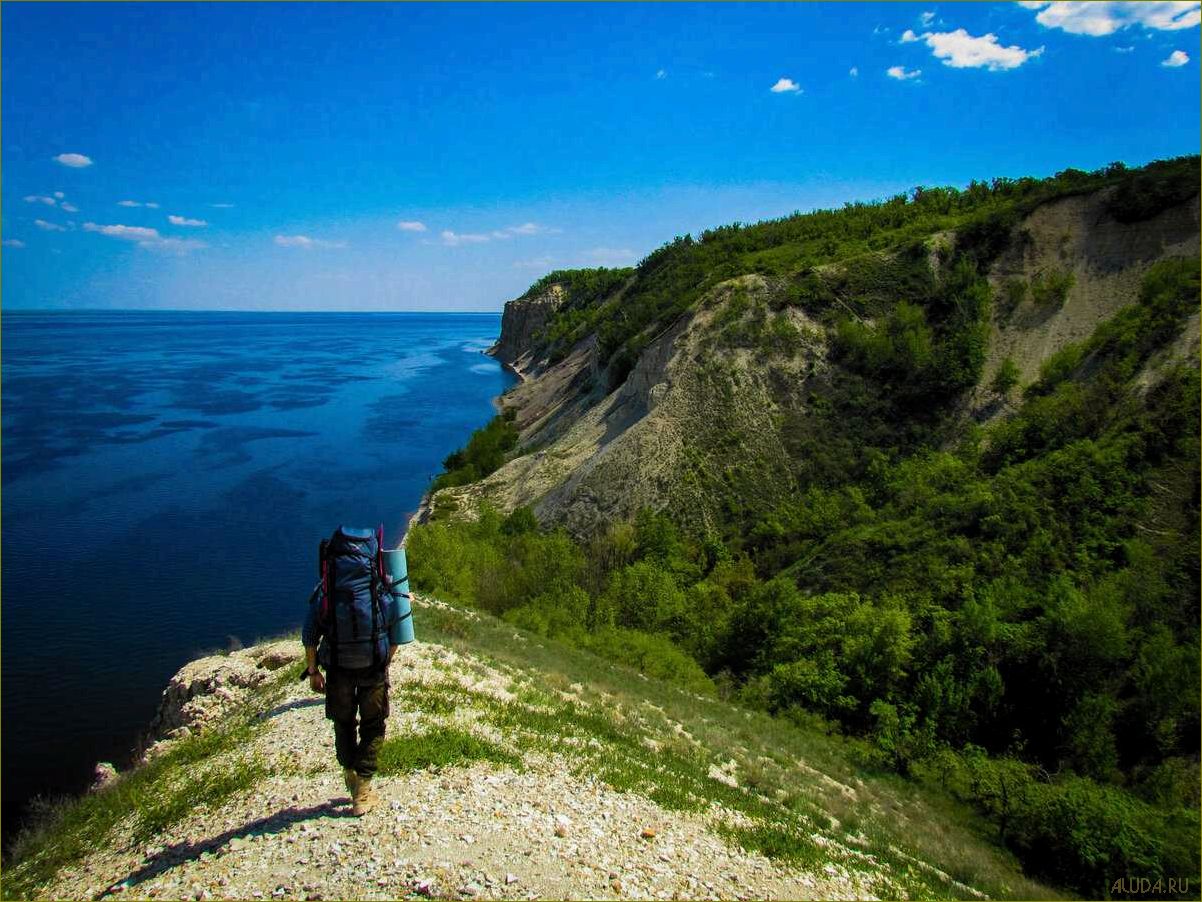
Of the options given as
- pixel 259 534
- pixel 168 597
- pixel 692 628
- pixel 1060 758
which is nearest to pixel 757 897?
pixel 1060 758

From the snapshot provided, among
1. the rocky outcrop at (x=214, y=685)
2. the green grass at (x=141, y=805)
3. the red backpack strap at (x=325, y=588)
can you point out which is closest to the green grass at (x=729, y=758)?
the green grass at (x=141, y=805)

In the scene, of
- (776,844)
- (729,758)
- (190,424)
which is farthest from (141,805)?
(190,424)

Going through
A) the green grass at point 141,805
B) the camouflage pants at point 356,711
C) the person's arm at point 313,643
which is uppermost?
the person's arm at point 313,643

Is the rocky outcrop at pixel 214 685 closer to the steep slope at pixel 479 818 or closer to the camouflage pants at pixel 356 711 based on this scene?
the steep slope at pixel 479 818

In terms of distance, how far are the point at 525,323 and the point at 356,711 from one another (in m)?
127

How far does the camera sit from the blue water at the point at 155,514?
23.0m

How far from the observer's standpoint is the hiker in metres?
6.04

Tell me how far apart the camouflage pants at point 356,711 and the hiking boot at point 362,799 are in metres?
0.07

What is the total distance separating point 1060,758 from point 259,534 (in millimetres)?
37013

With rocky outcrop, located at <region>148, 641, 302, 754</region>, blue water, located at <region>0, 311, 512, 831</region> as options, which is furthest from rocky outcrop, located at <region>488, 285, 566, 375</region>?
rocky outcrop, located at <region>148, 641, 302, 754</region>

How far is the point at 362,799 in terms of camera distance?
6.39 m

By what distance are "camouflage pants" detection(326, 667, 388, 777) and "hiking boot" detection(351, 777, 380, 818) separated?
0.07 m

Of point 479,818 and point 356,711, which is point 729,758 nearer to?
point 479,818

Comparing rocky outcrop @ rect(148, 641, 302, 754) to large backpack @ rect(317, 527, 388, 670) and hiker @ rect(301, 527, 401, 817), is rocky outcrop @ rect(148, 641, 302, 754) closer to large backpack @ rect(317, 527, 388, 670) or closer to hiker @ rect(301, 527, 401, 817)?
hiker @ rect(301, 527, 401, 817)
